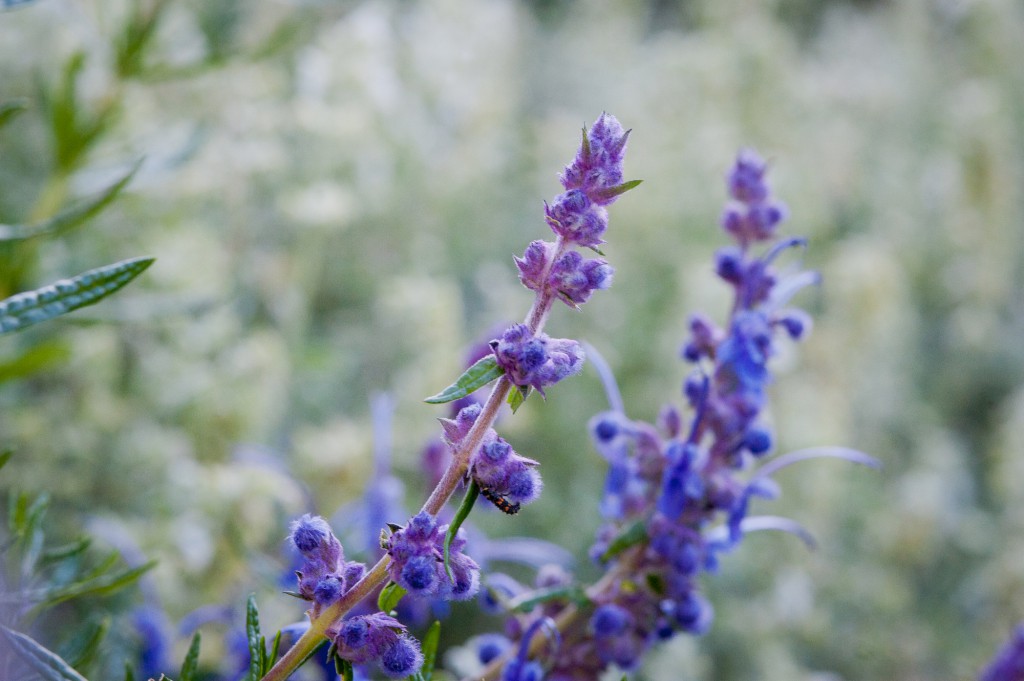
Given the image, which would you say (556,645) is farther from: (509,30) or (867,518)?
(509,30)

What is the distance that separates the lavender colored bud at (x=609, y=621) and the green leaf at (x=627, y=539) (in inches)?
1.1

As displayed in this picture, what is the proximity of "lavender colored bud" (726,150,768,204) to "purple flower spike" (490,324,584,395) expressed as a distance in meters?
0.27

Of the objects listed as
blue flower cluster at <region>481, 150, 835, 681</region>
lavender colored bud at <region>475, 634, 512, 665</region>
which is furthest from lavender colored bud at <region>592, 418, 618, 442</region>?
lavender colored bud at <region>475, 634, 512, 665</region>

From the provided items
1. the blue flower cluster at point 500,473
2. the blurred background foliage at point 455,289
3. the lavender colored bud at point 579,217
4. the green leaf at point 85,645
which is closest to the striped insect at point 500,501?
the blue flower cluster at point 500,473

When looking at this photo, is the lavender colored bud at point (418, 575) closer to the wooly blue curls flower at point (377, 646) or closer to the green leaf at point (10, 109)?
the wooly blue curls flower at point (377, 646)

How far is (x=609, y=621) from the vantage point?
0.54 metres

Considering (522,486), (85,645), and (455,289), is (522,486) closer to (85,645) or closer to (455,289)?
(85,645)

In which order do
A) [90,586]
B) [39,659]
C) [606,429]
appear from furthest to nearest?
1. [606,429]
2. [90,586]
3. [39,659]

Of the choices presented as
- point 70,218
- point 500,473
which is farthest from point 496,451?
point 70,218

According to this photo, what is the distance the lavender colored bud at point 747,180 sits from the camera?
610mm

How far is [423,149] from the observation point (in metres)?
1.64

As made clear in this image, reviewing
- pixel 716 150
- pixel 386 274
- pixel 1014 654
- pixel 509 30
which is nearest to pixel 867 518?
pixel 716 150

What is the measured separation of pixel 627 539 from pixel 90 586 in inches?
11.2

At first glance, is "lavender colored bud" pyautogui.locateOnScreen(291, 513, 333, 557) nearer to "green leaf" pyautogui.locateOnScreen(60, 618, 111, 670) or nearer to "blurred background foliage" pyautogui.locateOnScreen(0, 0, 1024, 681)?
"green leaf" pyautogui.locateOnScreen(60, 618, 111, 670)
